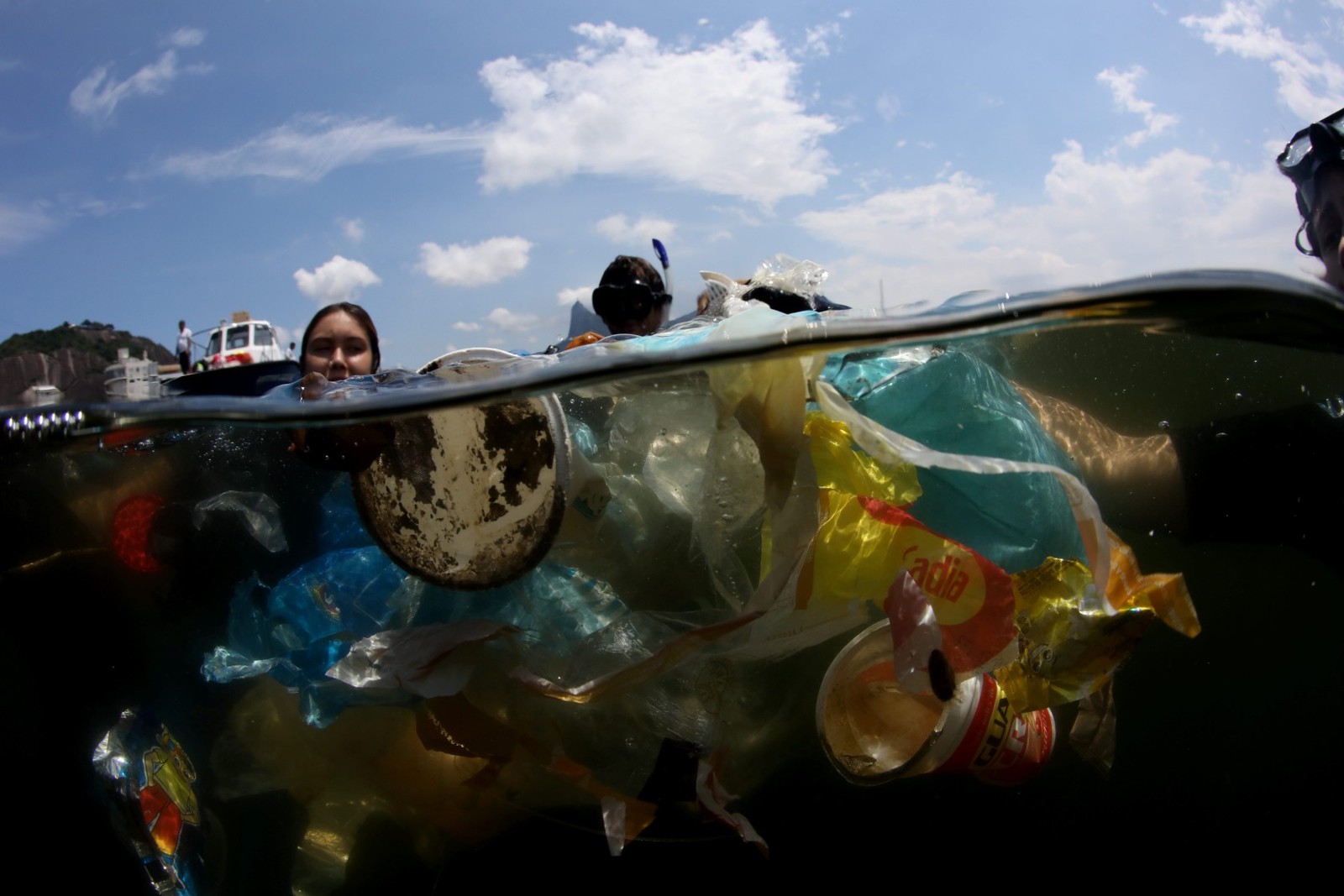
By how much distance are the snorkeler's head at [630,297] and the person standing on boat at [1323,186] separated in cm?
277

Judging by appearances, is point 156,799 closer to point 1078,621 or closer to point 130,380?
point 130,380

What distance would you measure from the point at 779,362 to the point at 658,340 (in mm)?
423

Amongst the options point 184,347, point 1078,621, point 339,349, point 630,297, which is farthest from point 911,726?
point 184,347

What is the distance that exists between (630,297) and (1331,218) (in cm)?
294

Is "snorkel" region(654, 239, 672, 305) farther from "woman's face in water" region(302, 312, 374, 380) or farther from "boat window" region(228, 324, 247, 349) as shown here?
"boat window" region(228, 324, 247, 349)

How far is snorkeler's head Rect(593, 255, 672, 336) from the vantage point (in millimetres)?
4223

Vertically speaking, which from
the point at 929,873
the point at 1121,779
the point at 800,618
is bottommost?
the point at 929,873

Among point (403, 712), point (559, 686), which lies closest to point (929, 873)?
point (559, 686)

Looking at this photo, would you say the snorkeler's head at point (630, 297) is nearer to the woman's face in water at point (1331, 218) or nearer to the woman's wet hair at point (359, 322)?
the woman's wet hair at point (359, 322)

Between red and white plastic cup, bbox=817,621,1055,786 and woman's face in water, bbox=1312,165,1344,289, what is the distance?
2117 mm

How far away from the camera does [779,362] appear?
96.0 inches

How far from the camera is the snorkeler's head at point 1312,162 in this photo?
3174 mm

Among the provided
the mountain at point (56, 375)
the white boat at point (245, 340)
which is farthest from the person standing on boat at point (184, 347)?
the mountain at point (56, 375)

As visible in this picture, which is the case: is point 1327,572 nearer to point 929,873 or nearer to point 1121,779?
point 1121,779
